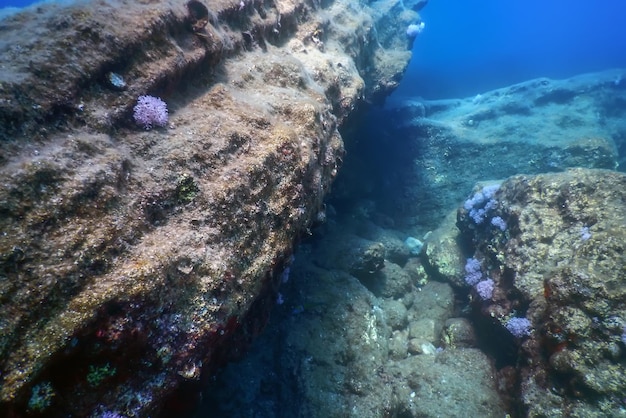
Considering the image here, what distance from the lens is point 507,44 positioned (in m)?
54.3

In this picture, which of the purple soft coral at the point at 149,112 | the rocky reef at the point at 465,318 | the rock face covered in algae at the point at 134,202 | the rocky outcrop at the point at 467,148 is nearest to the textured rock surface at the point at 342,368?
the rocky reef at the point at 465,318

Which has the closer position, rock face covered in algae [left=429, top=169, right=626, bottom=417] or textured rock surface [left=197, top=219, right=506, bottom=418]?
rock face covered in algae [left=429, top=169, right=626, bottom=417]

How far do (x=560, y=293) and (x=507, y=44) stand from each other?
63.5m

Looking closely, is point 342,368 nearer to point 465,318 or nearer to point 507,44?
point 465,318

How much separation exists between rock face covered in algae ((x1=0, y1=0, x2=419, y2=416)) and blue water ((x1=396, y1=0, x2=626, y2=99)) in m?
22.3

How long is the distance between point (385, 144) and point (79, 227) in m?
12.4

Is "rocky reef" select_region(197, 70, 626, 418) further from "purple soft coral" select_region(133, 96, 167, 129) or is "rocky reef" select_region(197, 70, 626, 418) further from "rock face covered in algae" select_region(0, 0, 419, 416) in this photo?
"purple soft coral" select_region(133, 96, 167, 129)

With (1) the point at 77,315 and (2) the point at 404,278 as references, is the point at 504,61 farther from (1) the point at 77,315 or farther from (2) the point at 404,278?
(1) the point at 77,315

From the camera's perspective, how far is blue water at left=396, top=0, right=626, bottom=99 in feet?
102

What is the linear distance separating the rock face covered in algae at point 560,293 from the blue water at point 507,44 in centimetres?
1891

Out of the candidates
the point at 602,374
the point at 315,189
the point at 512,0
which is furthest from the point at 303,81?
the point at 512,0

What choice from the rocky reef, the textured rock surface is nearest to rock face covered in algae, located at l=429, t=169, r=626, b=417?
the rocky reef

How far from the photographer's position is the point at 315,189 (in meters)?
4.29

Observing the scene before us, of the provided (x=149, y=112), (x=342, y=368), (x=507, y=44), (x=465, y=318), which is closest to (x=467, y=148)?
(x=465, y=318)
